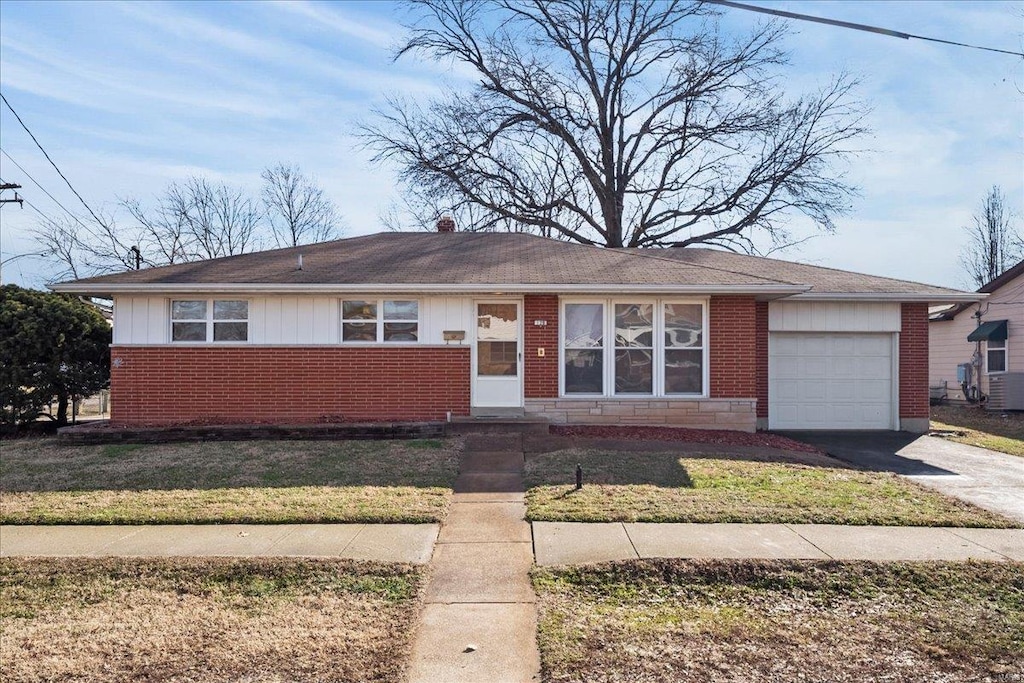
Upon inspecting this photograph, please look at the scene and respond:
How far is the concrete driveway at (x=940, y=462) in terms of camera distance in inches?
344

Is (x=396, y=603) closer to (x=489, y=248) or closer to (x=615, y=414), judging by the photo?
(x=615, y=414)

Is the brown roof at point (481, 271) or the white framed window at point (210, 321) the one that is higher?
the brown roof at point (481, 271)

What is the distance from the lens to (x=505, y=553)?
633cm

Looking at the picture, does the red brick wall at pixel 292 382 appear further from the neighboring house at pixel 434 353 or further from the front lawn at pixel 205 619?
the front lawn at pixel 205 619

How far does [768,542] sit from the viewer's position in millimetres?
6453

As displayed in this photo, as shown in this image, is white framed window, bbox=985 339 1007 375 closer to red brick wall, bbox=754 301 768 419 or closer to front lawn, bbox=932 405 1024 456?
front lawn, bbox=932 405 1024 456

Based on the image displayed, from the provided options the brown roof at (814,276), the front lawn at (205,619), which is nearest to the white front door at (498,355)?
the brown roof at (814,276)

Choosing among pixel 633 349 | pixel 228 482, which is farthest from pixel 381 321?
pixel 228 482

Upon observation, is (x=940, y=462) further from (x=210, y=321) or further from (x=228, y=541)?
(x=210, y=321)

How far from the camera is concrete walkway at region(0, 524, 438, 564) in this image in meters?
6.31

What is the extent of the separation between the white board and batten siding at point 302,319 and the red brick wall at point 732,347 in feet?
15.3

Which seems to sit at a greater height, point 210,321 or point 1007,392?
point 210,321

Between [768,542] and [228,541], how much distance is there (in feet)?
16.4

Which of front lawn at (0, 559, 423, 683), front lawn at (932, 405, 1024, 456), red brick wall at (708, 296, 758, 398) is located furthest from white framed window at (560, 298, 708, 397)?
front lawn at (0, 559, 423, 683)
